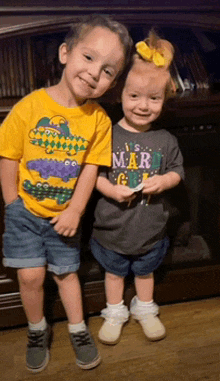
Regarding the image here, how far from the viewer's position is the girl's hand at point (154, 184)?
4.36 ft

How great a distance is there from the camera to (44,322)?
1477 millimetres

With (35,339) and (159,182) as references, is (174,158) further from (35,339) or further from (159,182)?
(35,339)

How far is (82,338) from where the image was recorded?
4.81ft

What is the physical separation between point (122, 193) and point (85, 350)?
1.81 ft

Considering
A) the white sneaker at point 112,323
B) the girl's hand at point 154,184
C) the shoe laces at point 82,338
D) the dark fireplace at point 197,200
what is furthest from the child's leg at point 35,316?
the dark fireplace at point 197,200

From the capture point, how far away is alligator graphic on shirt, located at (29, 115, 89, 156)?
1.23 meters

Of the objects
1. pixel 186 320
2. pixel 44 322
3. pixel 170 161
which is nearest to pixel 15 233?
pixel 44 322

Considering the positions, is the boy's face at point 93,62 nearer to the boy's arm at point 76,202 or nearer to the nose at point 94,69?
the nose at point 94,69

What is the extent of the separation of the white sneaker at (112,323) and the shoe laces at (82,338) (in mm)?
71

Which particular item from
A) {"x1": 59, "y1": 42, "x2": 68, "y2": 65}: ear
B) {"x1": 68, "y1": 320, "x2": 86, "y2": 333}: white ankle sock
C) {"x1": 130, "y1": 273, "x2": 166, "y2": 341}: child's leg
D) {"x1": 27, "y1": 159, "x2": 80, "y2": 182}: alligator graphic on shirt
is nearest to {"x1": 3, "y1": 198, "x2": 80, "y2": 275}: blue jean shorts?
{"x1": 27, "y1": 159, "x2": 80, "y2": 182}: alligator graphic on shirt

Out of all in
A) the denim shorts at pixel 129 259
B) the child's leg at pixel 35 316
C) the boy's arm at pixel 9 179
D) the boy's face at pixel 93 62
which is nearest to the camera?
the boy's face at pixel 93 62

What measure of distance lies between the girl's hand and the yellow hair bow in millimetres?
337

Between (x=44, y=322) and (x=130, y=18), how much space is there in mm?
1025

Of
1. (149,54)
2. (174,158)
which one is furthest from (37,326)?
(149,54)
